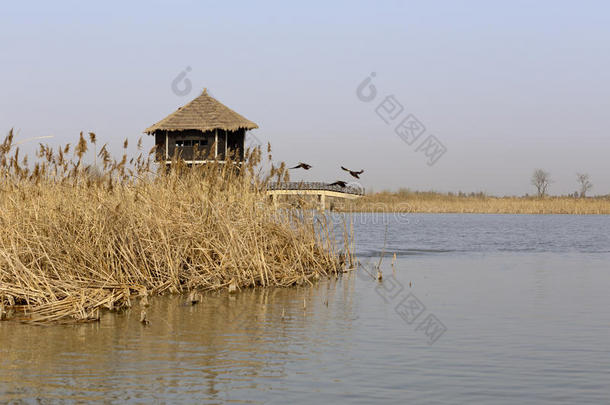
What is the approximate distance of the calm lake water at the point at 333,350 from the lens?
17.4ft

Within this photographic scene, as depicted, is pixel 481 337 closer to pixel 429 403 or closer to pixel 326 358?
pixel 326 358

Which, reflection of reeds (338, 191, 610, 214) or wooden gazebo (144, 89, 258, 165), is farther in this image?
reflection of reeds (338, 191, 610, 214)

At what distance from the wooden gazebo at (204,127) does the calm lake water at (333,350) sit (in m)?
23.4

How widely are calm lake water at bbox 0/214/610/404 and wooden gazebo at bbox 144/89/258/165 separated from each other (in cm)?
2336

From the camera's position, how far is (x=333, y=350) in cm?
675

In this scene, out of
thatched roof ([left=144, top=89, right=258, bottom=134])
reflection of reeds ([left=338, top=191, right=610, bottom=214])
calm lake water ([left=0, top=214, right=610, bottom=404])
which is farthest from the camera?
reflection of reeds ([left=338, top=191, right=610, bottom=214])

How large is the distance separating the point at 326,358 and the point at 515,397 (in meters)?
1.78

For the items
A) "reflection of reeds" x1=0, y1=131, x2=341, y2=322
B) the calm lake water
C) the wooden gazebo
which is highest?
the wooden gazebo

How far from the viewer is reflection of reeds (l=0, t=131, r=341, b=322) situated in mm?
8633

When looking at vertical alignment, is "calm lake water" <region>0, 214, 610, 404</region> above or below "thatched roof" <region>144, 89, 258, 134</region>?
below

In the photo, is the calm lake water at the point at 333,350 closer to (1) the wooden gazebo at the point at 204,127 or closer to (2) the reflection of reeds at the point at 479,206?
(1) the wooden gazebo at the point at 204,127

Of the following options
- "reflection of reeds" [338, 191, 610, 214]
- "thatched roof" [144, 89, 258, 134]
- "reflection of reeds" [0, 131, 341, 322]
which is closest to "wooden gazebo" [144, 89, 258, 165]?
"thatched roof" [144, 89, 258, 134]

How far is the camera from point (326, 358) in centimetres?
642

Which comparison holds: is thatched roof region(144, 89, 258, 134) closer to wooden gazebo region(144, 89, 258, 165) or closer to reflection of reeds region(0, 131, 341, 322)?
wooden gazebo region(144, 89, 258, 165)
